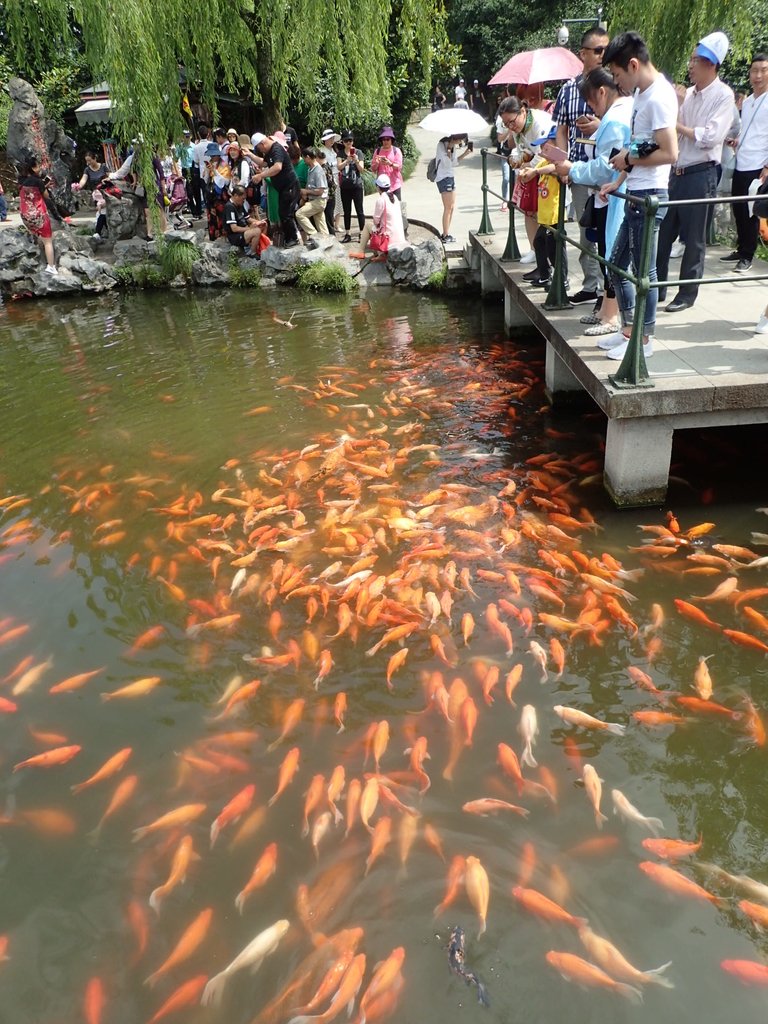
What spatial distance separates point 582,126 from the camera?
271 inches

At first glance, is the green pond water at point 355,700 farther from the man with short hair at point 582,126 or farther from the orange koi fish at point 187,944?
the man with short hair at point 582,126

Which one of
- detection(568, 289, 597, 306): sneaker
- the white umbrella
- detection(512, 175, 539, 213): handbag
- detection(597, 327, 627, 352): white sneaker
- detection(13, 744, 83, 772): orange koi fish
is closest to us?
detection(13, 744, 83, 772): orange koi fish

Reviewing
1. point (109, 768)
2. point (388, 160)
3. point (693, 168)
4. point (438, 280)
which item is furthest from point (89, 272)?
point (109, 768)

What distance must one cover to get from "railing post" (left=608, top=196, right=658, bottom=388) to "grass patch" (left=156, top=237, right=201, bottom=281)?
1042cm

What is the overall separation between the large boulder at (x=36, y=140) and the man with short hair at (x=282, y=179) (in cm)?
846

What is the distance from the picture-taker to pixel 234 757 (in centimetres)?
427

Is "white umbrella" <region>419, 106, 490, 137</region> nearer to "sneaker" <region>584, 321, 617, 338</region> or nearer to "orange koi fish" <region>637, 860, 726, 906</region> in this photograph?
"sneaker" <region>584, 321, 617, 338</region>

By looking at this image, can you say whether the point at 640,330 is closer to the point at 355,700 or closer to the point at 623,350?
the point at 623,350

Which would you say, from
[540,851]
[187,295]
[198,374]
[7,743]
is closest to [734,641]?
[540,851]

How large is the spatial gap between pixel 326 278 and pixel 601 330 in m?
7.39

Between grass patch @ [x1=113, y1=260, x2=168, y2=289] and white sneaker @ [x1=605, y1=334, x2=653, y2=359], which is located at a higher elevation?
white sneaker @ [x1=605, y1=334, x2=653, y2=359]

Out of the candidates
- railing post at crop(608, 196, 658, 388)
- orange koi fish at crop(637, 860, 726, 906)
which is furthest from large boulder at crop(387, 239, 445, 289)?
orange koi fish at crop(637, 860, 726, 906)

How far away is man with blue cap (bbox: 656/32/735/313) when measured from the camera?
6469mm

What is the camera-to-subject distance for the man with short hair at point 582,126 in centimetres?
670
